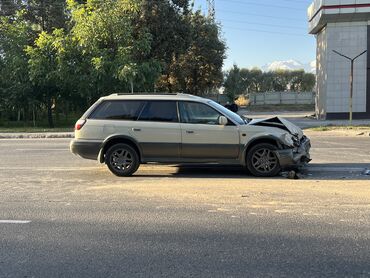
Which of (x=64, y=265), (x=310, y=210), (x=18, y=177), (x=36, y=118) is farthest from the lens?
(x=36, y=118)

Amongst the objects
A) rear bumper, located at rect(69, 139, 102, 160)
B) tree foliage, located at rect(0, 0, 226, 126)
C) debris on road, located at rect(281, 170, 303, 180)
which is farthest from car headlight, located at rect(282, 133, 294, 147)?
tree foliage, located at rect(0, 0, 226, 126)

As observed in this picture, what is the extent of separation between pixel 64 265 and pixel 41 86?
25378 mm

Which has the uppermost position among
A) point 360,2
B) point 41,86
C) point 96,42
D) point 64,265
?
point 360,2

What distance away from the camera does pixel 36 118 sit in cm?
3438

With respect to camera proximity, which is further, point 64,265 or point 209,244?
point 209,244

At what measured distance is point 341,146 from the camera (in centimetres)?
1537

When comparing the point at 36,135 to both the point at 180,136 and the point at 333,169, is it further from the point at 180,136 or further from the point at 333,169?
the point at 333,169

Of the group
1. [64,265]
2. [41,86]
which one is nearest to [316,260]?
[64,265]

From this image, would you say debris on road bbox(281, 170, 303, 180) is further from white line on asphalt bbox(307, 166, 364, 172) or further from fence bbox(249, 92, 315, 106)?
fence bbox(249, 92, 315, 106)

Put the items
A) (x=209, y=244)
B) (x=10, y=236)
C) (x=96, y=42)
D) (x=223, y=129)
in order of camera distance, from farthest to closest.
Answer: (x=96, y=42) → (x=223, y=129) → (x=10, y=236) → (x=209, y=244)

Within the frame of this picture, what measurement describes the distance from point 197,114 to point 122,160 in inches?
73.9

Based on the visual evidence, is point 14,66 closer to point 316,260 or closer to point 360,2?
point 360,2

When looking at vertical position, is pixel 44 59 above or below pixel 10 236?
above

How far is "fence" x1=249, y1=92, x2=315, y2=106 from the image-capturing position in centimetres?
5825
